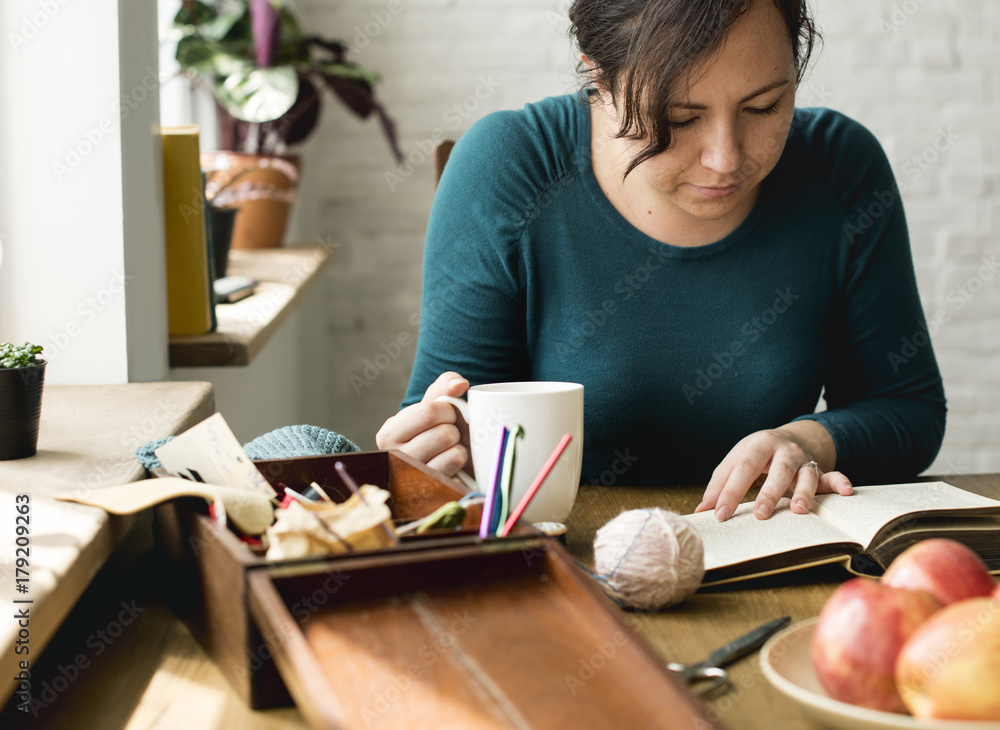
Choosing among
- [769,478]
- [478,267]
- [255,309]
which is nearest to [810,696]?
[769,478]

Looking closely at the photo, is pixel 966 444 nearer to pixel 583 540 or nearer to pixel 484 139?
pixel 484 139

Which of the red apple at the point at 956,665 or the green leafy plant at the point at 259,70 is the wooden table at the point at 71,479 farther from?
the green leafy plant at the point at 259,70

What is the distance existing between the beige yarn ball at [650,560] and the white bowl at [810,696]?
0.10 meters

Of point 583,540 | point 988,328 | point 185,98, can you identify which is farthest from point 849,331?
point 988,328

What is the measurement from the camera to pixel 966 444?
2.70m

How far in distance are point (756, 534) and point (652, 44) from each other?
19.0 inches

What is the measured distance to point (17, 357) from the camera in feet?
2.49

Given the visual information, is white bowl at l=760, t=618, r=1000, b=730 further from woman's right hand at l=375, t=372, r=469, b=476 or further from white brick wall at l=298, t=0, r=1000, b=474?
white brick wall at l=298, t=0, r=1000, b=474

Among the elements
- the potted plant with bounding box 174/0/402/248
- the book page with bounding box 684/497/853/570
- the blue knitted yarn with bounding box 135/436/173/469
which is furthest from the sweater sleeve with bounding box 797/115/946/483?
the potted plant with bounding box 174/0/402/248

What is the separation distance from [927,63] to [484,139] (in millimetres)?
1926

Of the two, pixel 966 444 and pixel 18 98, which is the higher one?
pixel 18 98

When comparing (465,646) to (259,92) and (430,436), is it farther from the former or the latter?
(259,92)

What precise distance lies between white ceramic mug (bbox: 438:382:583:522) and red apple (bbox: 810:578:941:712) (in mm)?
302

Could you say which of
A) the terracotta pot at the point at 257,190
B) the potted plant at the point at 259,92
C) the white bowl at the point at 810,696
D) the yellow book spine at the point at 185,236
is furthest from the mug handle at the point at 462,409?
the terracotta pot at the point at 257,190
